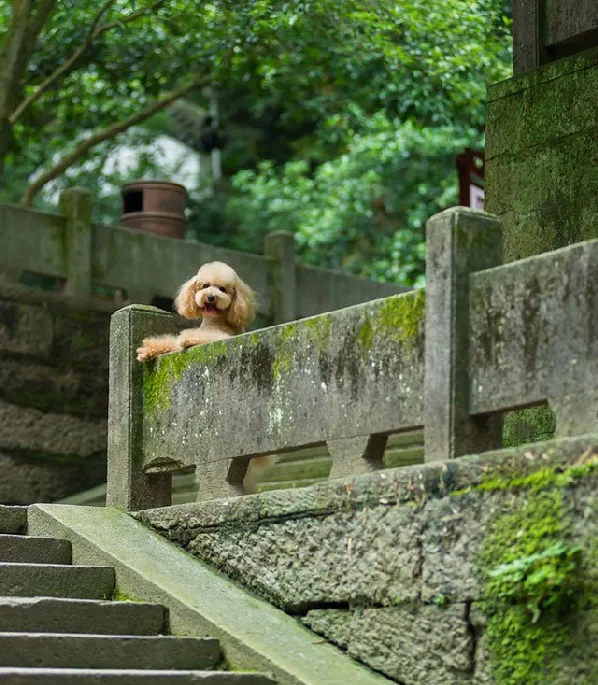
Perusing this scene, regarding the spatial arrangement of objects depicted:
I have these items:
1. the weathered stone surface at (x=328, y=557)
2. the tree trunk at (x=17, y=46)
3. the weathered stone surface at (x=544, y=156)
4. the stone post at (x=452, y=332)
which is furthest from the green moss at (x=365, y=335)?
the tree trunk at (x=17, y=46)

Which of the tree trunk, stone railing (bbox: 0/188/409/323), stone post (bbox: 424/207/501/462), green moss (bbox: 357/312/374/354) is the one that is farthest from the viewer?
the tree trunk

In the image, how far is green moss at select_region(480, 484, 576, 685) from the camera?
5812mm

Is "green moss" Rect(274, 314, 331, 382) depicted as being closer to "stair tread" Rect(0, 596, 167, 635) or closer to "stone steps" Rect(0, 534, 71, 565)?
"stair tread" Rect(0, 596, 167, 635)

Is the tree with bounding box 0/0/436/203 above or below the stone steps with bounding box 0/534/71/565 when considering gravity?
above

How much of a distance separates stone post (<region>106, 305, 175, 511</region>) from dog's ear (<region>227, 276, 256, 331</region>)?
0.38 metres

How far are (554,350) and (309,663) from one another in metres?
1.76

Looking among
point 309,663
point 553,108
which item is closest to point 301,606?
point 309,663

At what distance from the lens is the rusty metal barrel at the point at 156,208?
1473cm

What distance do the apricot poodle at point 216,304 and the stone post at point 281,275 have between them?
5.85 m

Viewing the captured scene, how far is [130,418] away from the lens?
8445 millimetres

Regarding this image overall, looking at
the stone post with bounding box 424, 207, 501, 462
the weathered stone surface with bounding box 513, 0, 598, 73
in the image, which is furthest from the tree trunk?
the stone post with bounding box 424, 207, 501, 462

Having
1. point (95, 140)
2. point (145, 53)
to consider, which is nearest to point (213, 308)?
point (95, 140)

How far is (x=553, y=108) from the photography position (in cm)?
890

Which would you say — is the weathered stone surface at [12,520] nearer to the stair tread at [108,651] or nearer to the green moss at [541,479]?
the stair tread at [108,651]
